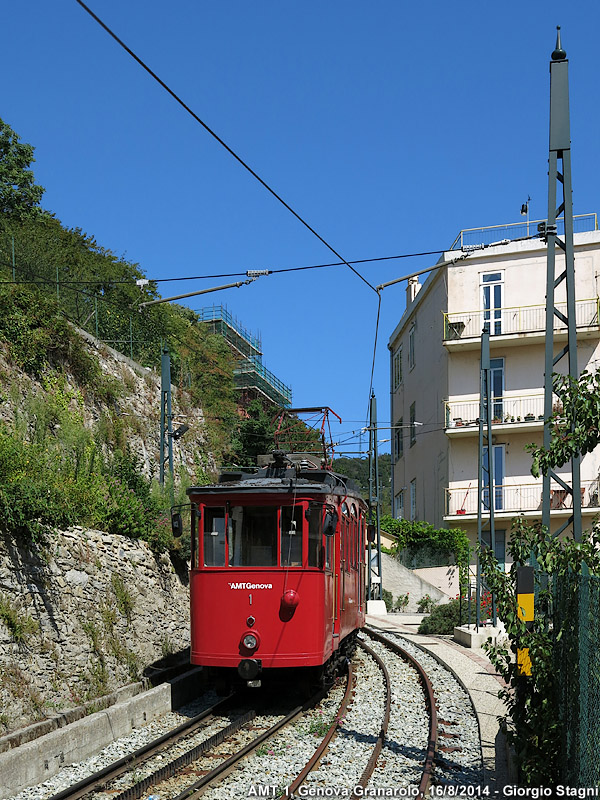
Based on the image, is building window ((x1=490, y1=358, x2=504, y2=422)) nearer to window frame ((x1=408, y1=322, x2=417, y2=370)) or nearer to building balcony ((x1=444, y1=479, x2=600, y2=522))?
building balcony ((x1=444, y1=479, x2=600, y2=522))

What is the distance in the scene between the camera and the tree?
40.9 metres

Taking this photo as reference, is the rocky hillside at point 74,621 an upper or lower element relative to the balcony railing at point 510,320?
lower

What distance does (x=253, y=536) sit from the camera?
12.6m

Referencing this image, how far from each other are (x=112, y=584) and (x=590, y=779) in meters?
9.99

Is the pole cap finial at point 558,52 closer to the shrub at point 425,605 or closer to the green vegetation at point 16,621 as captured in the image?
the green vegetation at point 16,621

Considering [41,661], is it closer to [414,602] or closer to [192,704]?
[192,704]

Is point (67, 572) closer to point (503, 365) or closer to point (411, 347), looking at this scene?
point (503, 365)

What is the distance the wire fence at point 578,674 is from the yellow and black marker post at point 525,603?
0.49m

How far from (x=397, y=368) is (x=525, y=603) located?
126ft

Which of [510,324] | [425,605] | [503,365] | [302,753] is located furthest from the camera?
[503,365]

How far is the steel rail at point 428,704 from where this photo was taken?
8688 millimetres

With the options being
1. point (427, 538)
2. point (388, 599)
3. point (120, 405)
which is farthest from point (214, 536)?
point (427, 538)

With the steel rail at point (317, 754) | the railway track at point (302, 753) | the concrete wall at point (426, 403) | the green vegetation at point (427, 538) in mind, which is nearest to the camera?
the steel rail at point (317, 754)

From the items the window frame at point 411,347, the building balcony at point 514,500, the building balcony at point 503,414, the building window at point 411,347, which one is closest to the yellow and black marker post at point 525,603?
the building balcony at point 514,500
